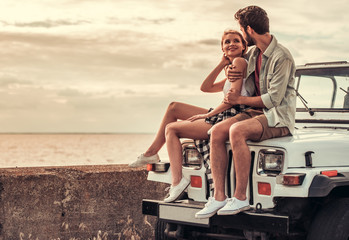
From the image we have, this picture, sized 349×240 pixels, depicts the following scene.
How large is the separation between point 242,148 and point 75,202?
8.65 ft

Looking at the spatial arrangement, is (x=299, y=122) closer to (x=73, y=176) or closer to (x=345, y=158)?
(x=345, y=158)

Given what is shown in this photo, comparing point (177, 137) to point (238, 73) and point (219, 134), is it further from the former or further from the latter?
point (238, 73)

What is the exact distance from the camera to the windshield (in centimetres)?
839

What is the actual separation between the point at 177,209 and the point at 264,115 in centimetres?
129

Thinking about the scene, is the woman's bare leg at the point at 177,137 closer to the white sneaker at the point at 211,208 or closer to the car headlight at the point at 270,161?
the white sneaker at the point at 211,208

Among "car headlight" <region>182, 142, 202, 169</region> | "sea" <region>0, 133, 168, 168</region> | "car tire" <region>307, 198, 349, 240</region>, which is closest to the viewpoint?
"car tire" <region>307, 198, 349, 240</region>

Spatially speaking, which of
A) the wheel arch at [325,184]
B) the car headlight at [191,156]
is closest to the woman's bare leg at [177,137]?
the car headlight at [191,156]

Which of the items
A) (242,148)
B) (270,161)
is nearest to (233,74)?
(242,148)

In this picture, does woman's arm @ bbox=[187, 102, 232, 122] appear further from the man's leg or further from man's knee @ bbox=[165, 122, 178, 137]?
the man's leg

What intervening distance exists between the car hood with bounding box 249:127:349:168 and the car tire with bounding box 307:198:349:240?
0.45 meters

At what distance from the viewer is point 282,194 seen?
6.72 m

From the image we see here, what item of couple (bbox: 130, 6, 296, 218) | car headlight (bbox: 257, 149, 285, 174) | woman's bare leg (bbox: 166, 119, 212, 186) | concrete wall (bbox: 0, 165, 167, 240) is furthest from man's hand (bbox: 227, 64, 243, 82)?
concrete wall (bbox: 0, 165, 167, 240)

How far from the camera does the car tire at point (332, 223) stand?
661cm

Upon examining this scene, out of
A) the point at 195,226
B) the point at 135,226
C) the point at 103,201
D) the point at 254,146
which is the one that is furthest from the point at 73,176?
the point at 254,146
